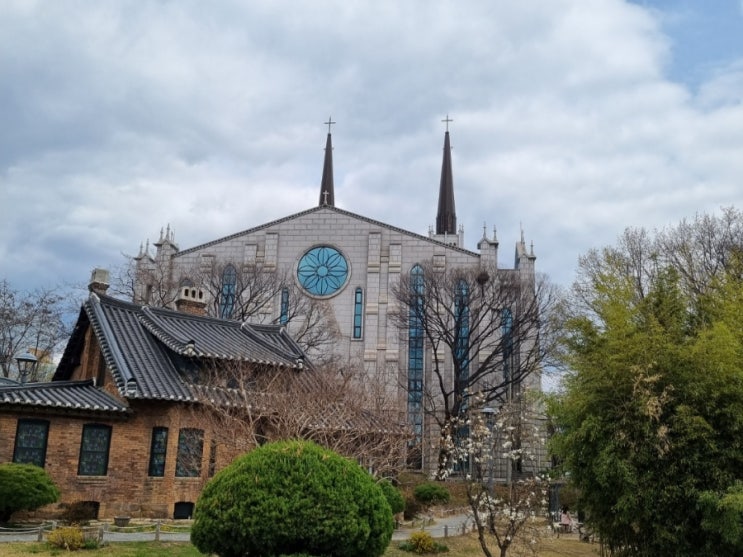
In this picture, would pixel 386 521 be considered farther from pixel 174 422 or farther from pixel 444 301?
pixel 444 301

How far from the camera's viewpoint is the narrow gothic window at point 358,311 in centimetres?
4376

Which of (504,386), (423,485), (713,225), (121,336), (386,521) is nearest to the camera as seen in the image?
(386,521)

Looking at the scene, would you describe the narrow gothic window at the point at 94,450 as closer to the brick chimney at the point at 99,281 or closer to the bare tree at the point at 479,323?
the brick chimney at the point at 99,281

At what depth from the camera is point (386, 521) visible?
30.6 feet

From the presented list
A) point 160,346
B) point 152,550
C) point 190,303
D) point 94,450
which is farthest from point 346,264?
point 152,550

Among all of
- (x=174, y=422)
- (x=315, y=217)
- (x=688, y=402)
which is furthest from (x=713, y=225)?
(x=315, y=217)

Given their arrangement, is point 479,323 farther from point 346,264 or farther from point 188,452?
point 188,452

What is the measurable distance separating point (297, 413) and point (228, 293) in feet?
85.1

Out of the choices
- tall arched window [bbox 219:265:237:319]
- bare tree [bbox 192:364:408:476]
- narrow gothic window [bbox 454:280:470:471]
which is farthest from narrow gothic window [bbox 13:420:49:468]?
narrow gothic window [bbox 454:280:470:471]

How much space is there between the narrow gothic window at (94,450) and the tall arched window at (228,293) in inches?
792

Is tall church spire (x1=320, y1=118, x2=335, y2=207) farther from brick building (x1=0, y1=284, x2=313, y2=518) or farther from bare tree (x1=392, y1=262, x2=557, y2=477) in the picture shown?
brick building (x1=0, y1=284, x2=313, y2=518)

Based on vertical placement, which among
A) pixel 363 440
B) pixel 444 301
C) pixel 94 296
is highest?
pixel 444 301

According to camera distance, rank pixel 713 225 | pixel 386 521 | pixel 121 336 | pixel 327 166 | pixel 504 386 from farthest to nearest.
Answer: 1. pixel 327 166
2. pixel 504 386
3. pixel 713 225
4. pixel 121 336
5. pixel 386 521

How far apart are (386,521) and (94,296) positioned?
15146 millimetres
